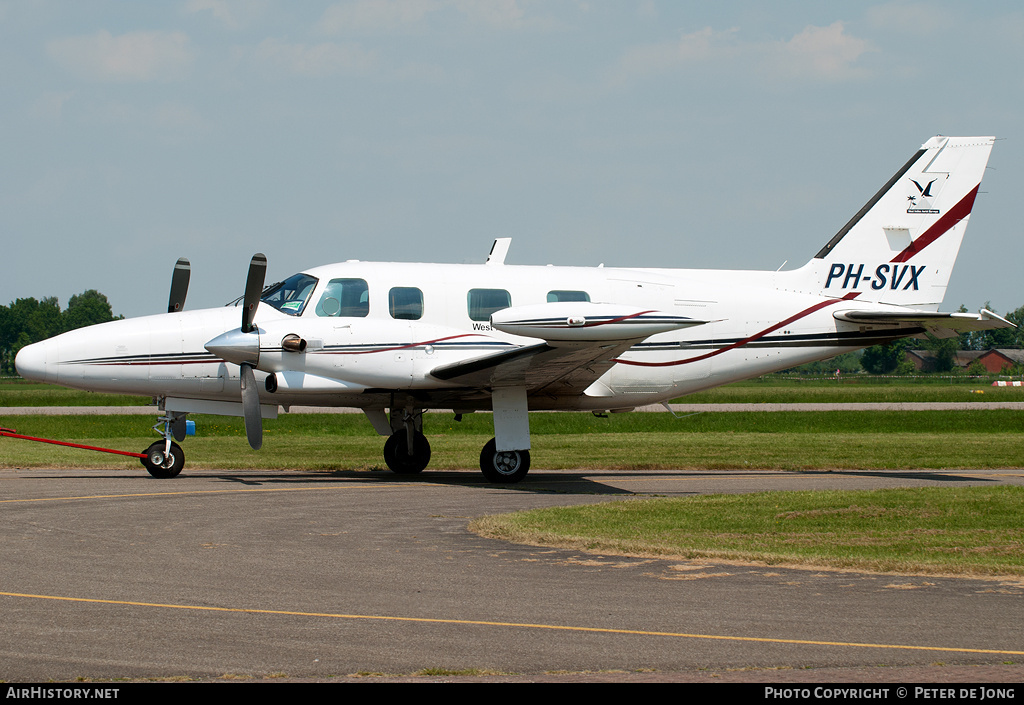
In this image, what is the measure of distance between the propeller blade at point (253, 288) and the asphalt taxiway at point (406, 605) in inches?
146

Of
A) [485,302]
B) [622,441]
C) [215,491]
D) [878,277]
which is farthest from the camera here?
[622,441]

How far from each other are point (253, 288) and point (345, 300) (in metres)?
1.62

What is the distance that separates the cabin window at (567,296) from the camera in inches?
706

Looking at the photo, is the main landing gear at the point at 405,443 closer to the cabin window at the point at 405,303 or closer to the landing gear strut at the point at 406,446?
the landing gear strut at the point at 406,446

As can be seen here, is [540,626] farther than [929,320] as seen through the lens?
No

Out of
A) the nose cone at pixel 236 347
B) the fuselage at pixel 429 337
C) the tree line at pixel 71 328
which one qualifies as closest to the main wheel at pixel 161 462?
the fuselage at pixel 429 337

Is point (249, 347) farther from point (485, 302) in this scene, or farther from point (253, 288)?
point (485, 302)

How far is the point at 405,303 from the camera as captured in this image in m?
17.1

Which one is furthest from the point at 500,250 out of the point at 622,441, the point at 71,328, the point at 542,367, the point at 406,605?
the point at 71,328

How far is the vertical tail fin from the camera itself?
775 inches

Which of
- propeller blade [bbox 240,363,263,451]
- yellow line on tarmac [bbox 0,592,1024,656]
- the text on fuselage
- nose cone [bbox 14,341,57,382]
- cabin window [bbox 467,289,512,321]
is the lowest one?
yellow line on tarmac [bbox 0,592,1024,656]

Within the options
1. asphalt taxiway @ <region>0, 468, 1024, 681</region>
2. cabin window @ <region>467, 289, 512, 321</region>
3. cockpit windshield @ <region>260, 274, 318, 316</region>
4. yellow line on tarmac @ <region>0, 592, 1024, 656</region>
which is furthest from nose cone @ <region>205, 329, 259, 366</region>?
yellow line on tarmac @ <region>0, 592, 1024, 656</region>

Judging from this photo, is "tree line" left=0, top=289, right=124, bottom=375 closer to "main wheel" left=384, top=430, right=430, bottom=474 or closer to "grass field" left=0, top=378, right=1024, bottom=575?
"grass field" left=0, top=378, right=1024, bottom=575
